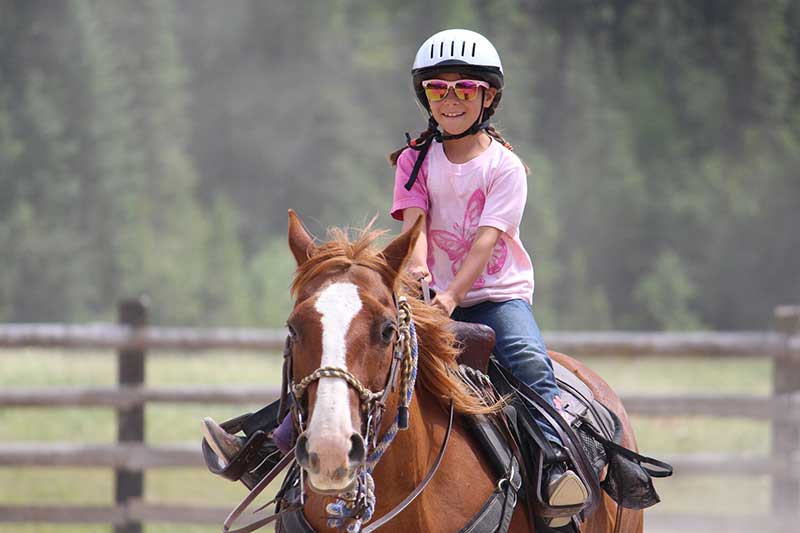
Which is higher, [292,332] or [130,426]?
[130,426]

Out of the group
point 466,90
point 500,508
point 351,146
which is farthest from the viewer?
point 351,146

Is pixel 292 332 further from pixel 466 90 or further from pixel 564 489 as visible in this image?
pixel 466 90

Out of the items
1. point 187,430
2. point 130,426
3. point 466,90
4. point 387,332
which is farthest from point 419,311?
point 187,430

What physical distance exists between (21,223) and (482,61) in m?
34.0

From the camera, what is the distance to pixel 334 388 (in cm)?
Answer: 295

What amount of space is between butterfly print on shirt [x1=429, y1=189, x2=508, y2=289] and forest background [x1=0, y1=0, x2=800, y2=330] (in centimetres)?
3077

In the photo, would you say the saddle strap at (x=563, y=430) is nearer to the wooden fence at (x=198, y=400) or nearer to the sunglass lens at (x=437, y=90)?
the sunglass lens at (x=437, y=90)

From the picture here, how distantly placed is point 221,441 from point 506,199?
1.32m

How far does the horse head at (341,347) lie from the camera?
289 cm

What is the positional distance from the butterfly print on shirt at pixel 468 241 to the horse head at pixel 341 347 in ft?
2.74

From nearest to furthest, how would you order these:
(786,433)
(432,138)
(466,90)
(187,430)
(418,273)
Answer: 1. (418,273)
2. (466,90)
3. (432,138)
4. (786,433)
5. (187,430)

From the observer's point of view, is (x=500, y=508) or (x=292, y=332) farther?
(x=500, y=508)

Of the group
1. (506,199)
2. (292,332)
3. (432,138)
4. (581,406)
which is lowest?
(292,332)

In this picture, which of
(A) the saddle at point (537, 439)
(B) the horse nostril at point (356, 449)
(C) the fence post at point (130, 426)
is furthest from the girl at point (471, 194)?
(C) the fence post at point (130, 426)
